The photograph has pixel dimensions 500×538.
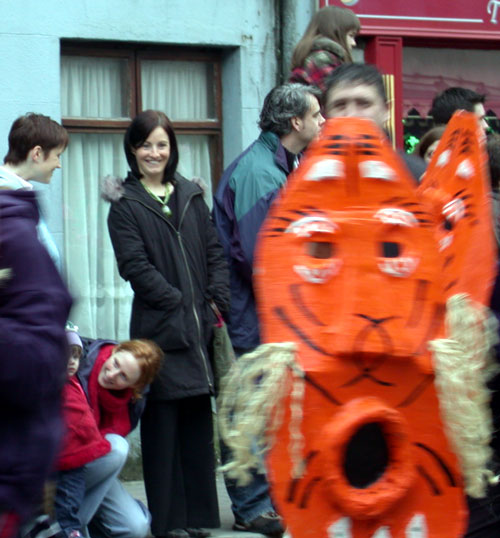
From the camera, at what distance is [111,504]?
593 centimetres

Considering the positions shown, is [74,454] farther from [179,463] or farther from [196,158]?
[196,158]

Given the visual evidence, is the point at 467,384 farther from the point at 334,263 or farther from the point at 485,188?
the point at 485,188

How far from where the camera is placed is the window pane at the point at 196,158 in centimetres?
845

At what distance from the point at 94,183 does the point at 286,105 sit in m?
2.51

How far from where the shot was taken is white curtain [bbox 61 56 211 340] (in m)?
8.00

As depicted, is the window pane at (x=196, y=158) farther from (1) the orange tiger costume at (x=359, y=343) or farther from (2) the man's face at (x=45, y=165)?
(1) the orange tiger costume at (x=359, y=343)

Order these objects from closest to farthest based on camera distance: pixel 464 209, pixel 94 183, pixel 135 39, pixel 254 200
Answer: pixel 464 209
pixel 254 200
pixel 135 39
pixel 94 183

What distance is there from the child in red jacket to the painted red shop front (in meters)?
4.16

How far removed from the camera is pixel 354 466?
9.73 feet

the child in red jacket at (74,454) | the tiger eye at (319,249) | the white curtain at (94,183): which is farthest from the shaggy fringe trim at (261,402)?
the white curtain at (94,183)

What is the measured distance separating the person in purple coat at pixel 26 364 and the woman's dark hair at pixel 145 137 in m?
3.64

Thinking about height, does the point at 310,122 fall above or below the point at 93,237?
above

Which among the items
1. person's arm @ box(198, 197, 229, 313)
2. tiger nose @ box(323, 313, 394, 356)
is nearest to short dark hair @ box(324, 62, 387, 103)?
tiger nose @ box(323, 313, 394, 356)

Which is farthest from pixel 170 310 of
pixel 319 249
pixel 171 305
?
pixel 319 249
